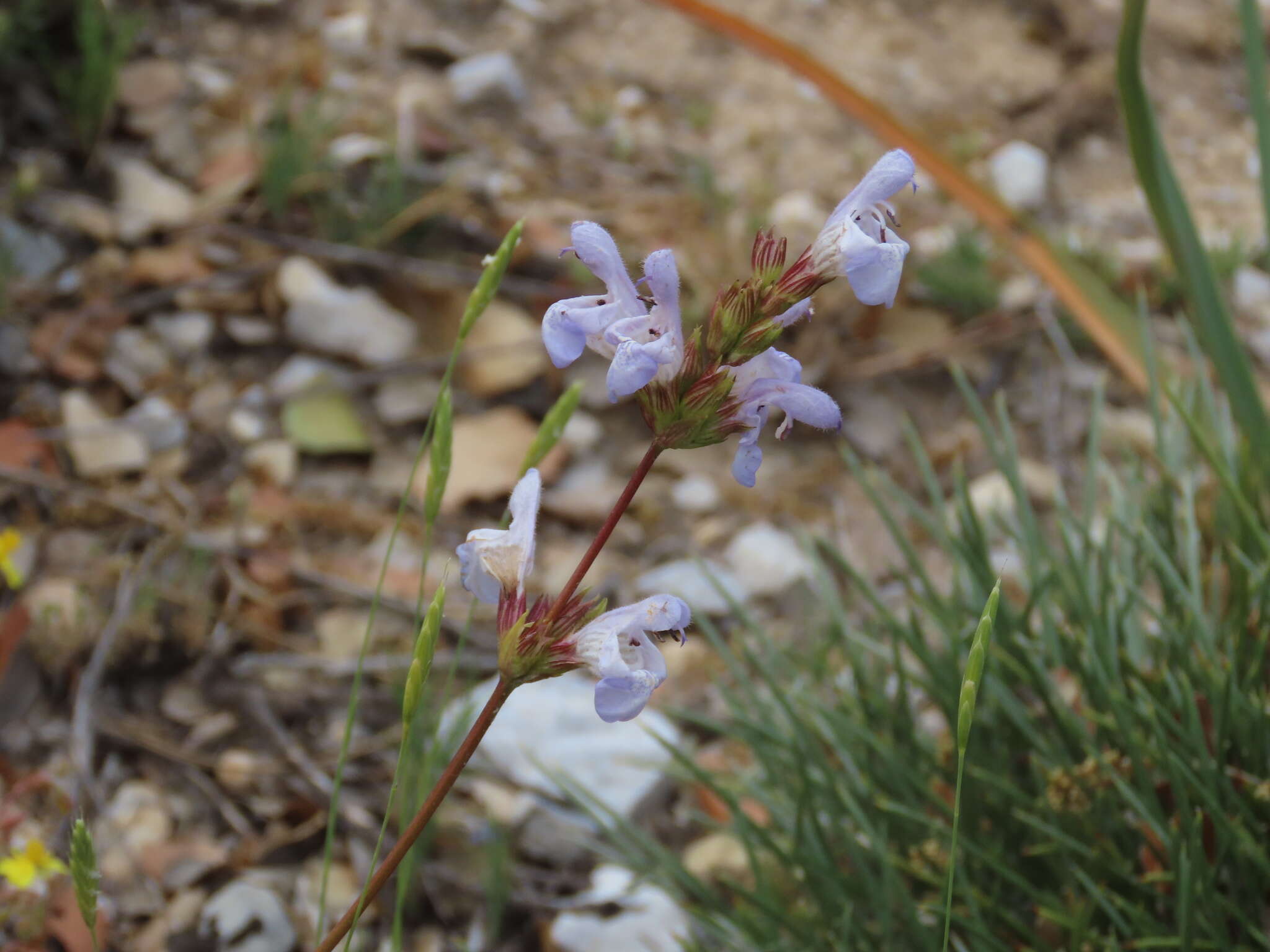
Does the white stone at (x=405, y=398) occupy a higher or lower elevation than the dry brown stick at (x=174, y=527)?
higher

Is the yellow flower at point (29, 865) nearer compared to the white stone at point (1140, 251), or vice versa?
the yellow flower at point (29, 865)

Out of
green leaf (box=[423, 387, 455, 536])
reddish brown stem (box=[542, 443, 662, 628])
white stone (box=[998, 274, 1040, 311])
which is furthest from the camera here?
white stone (box=[998, 274, 1040, 311])

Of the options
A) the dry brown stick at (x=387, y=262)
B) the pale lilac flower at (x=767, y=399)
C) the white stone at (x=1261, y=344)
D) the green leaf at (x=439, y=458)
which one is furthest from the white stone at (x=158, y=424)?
the white stone at (x=1261, y=344)

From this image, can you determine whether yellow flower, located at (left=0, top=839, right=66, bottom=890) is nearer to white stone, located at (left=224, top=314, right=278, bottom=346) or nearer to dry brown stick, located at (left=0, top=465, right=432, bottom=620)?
dry brown stick, located at (left=0, top=465, right=432, bottom=620)

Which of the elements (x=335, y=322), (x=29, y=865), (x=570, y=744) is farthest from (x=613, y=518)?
(x=335, y=322)

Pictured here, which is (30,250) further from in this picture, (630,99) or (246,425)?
(630,99)

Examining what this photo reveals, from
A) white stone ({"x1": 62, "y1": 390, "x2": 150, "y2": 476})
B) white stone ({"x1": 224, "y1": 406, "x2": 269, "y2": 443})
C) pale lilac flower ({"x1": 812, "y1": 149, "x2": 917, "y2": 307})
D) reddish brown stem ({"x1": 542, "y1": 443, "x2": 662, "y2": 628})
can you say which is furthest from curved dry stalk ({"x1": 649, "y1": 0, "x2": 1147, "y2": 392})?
reddish brown stem ({"x1": 542, "y1": 443, "x2": 662, "y2": 628})

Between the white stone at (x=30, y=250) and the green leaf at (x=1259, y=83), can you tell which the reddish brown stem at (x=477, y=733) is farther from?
the white stone at (x=30, y=250)
